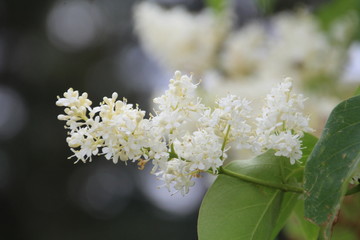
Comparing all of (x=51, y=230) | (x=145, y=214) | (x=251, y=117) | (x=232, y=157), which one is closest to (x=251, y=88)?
(x=232, y=157)

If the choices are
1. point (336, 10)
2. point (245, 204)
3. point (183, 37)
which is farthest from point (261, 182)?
point (183, 37)

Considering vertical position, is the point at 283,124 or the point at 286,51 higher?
the point at 283,124

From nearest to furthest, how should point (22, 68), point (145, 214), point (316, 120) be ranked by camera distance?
point (316, 120)
point (145, 214)
point (22, 68)

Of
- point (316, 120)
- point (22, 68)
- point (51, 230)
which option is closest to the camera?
point (316, 120)

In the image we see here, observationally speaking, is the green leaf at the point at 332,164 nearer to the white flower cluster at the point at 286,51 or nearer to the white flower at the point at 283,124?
the white flower at the point at 283,124

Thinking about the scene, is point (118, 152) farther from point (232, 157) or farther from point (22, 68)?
point (22, 68)

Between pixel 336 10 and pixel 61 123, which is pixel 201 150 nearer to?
pixel 336 10

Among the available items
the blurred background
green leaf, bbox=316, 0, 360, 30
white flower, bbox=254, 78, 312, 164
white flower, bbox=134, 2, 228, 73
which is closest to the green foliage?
green leaf, bbox=316, 0, 360, 30
